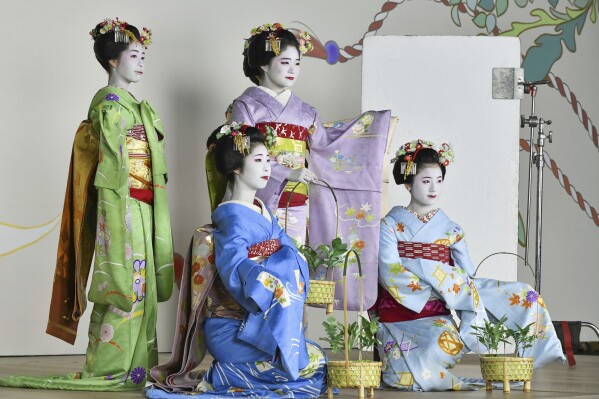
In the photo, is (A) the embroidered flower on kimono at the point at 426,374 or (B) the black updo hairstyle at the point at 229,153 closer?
(B) the black updo hairstyle at the point at 229,153

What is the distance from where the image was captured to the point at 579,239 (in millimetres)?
7121

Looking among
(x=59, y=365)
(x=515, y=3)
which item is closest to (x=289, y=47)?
(x=59, y=365)

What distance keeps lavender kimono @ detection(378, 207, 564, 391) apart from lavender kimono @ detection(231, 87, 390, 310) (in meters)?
0.10

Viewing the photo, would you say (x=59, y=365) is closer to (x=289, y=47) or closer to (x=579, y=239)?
(x=289, y=47)

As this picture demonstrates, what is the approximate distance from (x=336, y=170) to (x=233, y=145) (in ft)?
2.46

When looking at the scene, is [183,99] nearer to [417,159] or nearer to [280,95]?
[280,95]

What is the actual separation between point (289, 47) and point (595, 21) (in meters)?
3.30

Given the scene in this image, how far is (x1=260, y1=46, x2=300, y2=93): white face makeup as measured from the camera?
15.2 ft

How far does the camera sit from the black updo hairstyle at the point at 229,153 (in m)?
4.13

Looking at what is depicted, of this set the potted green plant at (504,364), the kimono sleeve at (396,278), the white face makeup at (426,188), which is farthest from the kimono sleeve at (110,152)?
the potted green plant at (504,364)

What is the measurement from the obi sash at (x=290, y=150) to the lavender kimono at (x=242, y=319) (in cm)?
44

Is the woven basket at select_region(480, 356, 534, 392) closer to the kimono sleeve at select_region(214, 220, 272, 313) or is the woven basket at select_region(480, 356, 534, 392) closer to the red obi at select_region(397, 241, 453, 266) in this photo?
the red obi at select_region(397, 241, 453, 266)

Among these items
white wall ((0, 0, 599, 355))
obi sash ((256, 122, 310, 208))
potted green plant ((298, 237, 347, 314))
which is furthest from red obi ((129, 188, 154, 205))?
white wall ((0, 0, 599, 355))

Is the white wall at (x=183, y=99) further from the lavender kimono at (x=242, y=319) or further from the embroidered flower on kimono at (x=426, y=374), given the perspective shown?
the embroidered flower on kimono at (x=426, y=374)
